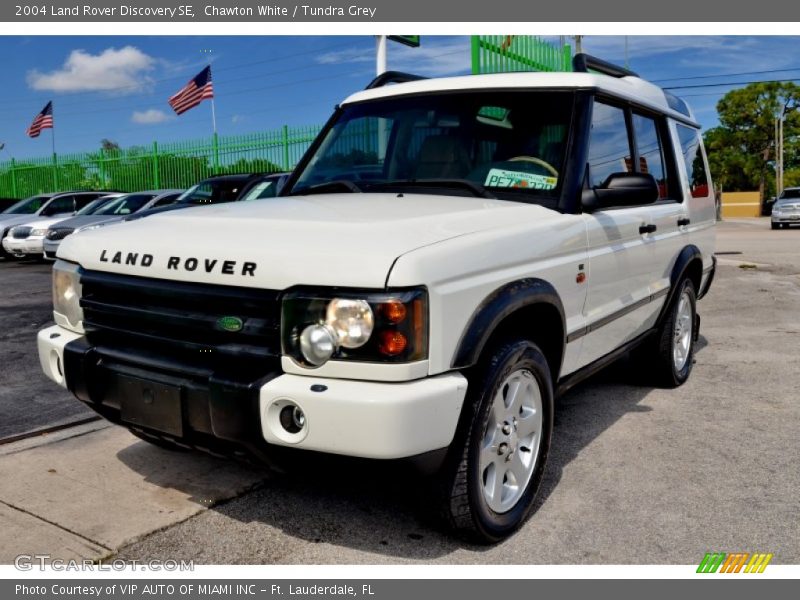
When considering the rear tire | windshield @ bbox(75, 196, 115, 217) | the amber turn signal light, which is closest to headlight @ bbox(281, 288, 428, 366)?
the amber turn signal light

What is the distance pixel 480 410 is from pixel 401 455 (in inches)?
17.0

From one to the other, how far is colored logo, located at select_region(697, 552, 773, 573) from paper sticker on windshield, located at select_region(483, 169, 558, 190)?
5.70ft

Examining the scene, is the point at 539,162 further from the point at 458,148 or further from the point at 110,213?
the point at 110,213

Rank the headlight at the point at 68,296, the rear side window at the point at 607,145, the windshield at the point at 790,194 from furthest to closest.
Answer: the windshield at the point at 790,194 < the rear side window at the point at 607,145 < the headlight at the point at 68,296

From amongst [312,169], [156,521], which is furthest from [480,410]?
[312,169]

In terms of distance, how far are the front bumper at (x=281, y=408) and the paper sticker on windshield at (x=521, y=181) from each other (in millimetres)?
1302

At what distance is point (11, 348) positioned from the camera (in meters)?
6.77

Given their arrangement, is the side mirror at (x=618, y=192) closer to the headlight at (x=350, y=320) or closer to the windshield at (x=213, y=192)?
the headlight at (x=350, y=320)

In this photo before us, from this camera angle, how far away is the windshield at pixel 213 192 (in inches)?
455

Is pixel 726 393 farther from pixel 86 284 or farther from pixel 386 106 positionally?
pixel 86 284

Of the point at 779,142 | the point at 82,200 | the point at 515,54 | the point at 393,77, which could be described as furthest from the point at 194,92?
the point at 779,142

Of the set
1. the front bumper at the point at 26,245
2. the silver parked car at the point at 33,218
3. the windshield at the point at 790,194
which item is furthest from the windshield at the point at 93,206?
the windshield at the point at 790,194

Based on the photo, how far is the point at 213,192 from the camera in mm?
11719

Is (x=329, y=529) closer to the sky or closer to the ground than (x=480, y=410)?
closer to the ground
